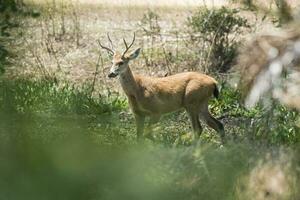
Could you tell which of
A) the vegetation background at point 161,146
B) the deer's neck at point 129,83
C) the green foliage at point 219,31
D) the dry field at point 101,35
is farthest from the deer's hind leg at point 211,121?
the green foliage at point 219,31

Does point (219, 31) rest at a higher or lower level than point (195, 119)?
higher

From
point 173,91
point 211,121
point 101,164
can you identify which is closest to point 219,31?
point 173,91

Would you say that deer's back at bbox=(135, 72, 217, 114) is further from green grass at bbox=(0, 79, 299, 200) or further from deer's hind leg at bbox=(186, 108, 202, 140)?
green grass at bbox=(0, 79, 299, 200)

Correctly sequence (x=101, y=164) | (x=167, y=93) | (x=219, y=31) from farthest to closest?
(x=219, y=31)
(x=167, y=93)
(x=101, y=164)

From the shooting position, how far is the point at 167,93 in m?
10.5

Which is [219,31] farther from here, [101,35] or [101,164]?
[101,164]

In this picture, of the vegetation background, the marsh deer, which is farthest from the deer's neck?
the vegetation background

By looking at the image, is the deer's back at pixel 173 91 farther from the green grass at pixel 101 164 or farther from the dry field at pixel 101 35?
the green grass at pixel 101 164

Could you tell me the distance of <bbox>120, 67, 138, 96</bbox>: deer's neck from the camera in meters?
10.5

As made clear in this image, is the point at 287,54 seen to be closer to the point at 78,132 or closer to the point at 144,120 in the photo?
the point at 78,132

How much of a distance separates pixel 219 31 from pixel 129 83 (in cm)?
294

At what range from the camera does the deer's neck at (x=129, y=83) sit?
34.6 feet

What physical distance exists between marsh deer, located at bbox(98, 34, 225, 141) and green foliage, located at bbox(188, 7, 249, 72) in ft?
7.91

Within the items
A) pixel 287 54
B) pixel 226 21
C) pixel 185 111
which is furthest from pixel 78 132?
pixel 226 21
